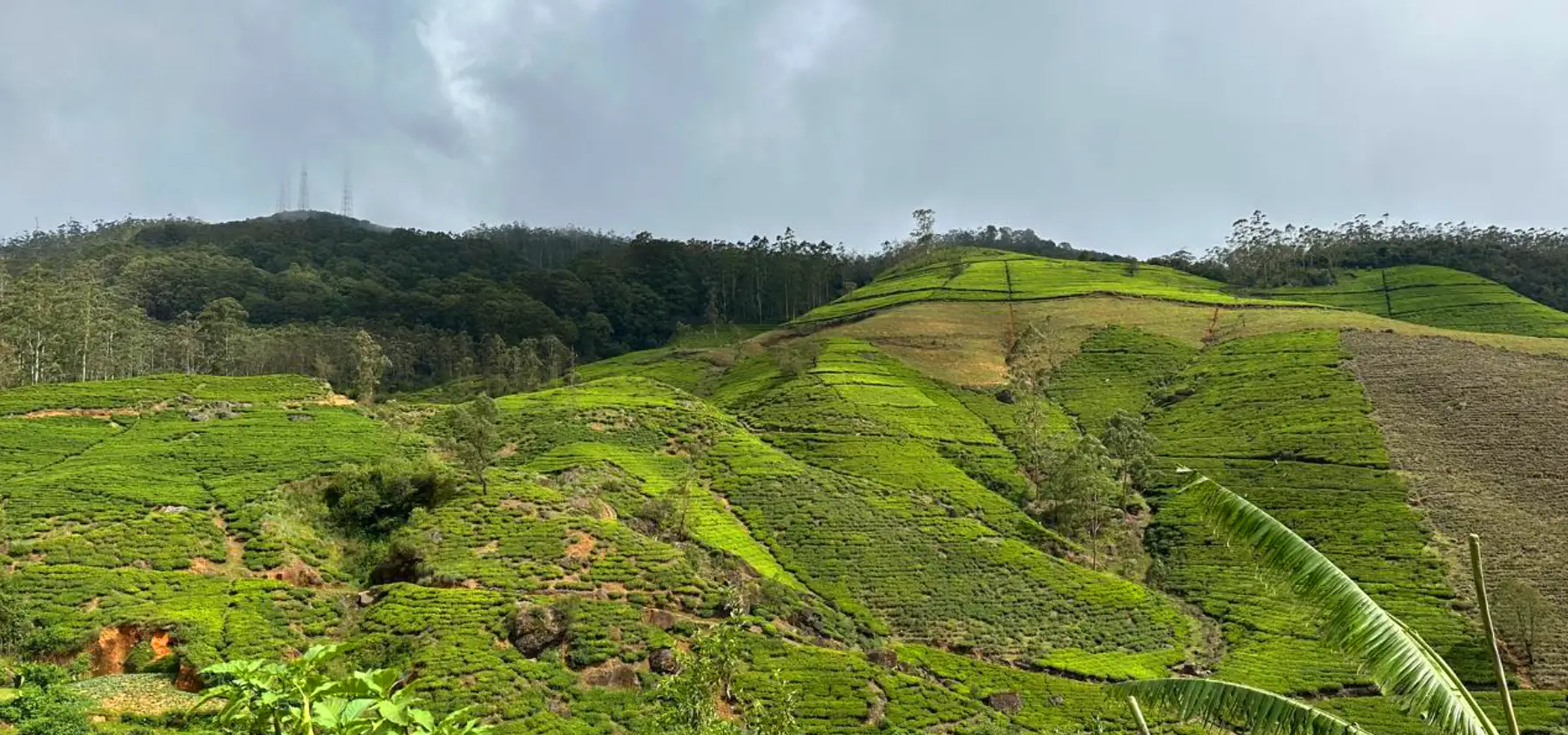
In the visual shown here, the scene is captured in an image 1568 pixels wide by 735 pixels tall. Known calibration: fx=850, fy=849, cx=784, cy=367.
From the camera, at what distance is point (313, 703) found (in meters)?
3.58

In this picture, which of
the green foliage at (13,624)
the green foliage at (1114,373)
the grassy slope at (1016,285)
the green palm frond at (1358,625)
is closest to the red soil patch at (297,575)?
the green foliage at (13,624)

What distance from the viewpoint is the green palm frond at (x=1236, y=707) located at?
700cm

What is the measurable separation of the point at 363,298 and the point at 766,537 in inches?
4250

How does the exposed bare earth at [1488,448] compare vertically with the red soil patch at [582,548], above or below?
above

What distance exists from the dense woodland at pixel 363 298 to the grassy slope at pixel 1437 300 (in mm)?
49793

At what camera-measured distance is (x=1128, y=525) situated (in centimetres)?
6300

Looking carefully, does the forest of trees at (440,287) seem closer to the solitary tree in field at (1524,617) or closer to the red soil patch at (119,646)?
the red soil patch at (119,646)

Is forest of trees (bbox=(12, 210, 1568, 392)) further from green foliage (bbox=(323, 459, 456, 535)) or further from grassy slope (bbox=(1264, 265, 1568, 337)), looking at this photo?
green foliage (bbox=(323, 459, 456, 535))

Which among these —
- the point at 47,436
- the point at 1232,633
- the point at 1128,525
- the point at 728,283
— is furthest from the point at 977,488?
the point at 728,283

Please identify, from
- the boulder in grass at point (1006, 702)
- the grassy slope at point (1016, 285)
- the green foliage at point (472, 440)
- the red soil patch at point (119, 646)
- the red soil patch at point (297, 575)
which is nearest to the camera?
the red soil patch at point (119, 646)

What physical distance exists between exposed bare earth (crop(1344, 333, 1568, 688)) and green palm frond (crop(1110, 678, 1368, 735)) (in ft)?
152

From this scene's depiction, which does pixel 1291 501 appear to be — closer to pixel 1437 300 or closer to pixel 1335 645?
pixel 1335 645

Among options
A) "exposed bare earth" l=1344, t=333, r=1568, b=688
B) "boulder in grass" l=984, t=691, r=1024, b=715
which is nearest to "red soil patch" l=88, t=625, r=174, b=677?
"boulder in grass" l=984, t=691, r=1024, b=715

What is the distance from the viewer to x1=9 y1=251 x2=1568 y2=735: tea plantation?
30984 millimetres
